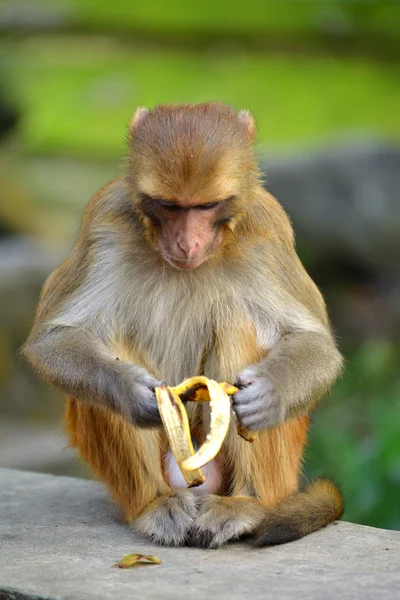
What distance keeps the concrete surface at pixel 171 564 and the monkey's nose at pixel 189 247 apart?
1.42 meters

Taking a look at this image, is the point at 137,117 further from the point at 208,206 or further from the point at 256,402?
the point at 256,402

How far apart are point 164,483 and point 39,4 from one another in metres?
18.4

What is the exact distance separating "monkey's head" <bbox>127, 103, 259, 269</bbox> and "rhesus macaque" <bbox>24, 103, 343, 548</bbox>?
0.01 meters

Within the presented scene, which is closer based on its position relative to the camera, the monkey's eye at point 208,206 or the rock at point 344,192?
the monkey's eye at point 208,206

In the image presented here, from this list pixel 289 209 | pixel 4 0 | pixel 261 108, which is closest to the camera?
pixel 289 209

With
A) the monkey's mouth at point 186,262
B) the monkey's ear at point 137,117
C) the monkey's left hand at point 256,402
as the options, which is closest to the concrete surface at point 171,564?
the monkey's left hand at point 256,402

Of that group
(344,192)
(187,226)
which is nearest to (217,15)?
(344,192)

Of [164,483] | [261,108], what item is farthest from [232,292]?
[261,108]

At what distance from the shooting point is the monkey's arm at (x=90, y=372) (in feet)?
18.6

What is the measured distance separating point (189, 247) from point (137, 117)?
2.85ft

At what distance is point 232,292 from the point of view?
6234mm

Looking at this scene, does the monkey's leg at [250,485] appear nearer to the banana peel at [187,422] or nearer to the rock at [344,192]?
the banana peel at [187,422]

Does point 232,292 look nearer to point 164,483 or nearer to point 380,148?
point 164,483

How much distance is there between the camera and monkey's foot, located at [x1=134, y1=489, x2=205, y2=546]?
233 inches
